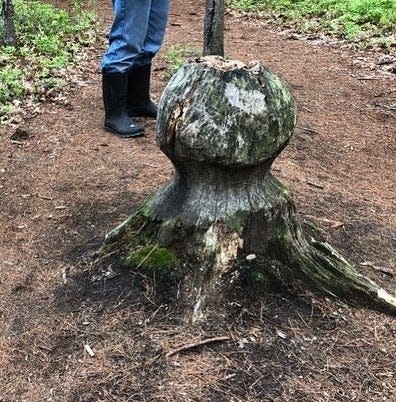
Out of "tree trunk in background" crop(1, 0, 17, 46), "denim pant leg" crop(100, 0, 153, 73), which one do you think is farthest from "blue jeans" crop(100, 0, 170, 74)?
"tree trunk in background" crop(1, 0, 17, 46)

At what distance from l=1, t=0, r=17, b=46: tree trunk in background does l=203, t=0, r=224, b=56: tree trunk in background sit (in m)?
2.85

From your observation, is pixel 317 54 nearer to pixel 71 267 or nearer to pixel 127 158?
pixel 127 158

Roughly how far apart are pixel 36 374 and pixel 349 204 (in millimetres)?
2503

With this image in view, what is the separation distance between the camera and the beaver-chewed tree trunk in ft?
8.73

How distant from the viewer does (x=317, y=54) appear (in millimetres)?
9086

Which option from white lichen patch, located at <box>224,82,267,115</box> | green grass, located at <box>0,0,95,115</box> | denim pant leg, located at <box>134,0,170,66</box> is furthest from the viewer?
green grass, located at <box>0,0,95,115</box>

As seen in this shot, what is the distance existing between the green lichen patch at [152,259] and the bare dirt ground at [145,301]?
3.1 inches

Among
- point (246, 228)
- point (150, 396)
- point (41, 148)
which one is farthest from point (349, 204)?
point (41, 148)

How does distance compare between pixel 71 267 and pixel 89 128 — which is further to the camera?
pixel 89 128

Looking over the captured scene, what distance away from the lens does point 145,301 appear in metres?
2.75

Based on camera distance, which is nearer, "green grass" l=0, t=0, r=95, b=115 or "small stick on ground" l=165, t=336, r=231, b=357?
"small stick on ground" l=165, t=336, r=231, b=357

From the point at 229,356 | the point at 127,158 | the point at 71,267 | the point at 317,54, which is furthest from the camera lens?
the point at 317,54

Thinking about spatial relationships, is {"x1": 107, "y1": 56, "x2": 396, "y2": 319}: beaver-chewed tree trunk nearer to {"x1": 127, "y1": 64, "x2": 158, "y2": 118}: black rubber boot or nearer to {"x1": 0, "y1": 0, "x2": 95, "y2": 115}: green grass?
{"x1": 127, "y1": 64, "x2": 158, "y2": 118}: black rubber boot

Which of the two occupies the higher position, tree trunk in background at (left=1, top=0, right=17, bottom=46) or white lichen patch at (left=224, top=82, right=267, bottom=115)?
white lichen patch at (left=224, top=82, right=267, bottom=115)
